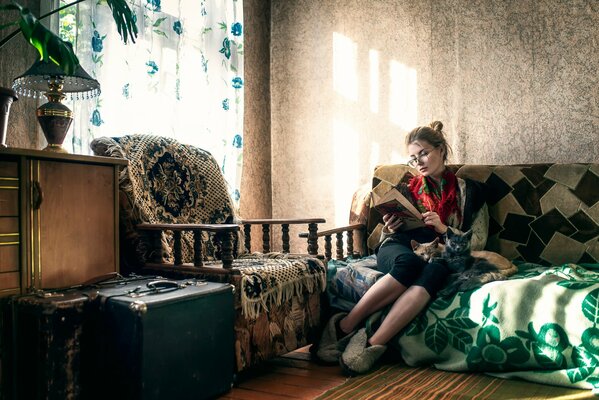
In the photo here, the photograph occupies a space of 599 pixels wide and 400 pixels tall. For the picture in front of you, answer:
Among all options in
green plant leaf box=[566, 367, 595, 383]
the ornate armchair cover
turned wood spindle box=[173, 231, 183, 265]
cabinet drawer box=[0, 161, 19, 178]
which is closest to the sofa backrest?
green plant leaf box=[566, 367, 595, 383]

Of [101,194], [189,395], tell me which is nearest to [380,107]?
[101,194]

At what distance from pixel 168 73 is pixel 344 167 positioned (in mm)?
1375

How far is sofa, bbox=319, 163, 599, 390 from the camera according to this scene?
1.96m

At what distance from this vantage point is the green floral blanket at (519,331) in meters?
1.93

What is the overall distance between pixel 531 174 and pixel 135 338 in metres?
2.14

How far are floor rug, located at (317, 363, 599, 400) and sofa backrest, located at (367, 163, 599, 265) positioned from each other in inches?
34.4

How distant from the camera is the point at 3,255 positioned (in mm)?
1635

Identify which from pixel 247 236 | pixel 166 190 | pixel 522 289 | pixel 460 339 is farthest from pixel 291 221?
pixel 522 289

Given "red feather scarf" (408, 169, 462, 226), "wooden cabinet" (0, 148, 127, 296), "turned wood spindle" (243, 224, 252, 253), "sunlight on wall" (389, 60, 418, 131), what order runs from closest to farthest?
"wooden cabinet" (0, 148, 127, 296) < "red feather scarf" (408, 169, 462, 226) < "turned wood spindle" (243, 224, 252, 253) < "sunlight on wall" (389, 60, 418, 131)

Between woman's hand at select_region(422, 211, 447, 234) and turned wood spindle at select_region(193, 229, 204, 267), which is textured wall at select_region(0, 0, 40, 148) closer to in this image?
turned wood spindle at select_region(193, 229, 204, 267)

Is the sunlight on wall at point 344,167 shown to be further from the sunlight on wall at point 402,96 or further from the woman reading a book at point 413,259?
the woman reading a book at point 413,259

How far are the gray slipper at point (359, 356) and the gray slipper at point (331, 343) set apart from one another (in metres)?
0.07

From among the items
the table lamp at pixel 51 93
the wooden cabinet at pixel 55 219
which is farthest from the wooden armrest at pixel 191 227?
the table lamp at pixel 51 93

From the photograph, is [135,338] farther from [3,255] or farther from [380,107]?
[380,107]
